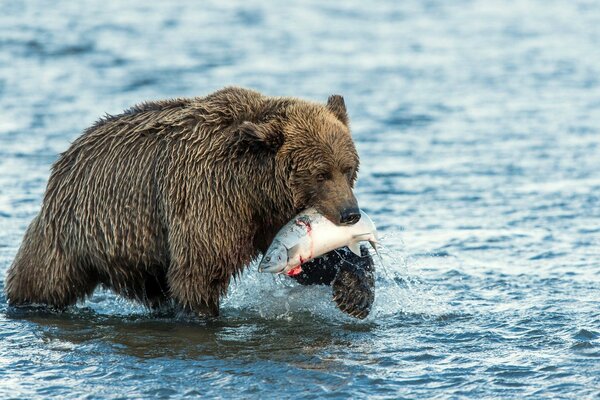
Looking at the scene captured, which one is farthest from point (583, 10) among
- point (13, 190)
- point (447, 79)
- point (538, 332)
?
point (538, 332)

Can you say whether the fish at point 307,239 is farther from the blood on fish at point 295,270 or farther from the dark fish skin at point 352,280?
the dark fish skin at point 352,280

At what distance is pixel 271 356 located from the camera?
8.06 m

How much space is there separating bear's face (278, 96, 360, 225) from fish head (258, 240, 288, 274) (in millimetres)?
306

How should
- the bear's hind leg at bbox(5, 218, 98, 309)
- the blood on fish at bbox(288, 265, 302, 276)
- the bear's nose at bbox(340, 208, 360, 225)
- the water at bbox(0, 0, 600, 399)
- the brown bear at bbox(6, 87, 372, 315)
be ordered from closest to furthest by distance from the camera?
the water at bbox(0, 0, 600, 399) < the bear's nose at bbox(340, 208, 360, 225) < the brown bear at bbox(6, 87, 372, 315) < the blood on fish at bbox(288, 265, 302, 276) < the bear's hind leg at bbox(5, 218, 98, 309)

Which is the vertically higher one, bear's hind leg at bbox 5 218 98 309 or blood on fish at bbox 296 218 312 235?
blood on fish at bbox 296 218 312 235

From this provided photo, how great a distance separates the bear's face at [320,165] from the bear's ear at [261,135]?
0.18ft

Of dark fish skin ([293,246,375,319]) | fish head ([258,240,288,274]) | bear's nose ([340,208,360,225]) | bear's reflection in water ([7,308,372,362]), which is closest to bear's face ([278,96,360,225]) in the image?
bear's nose ([340,208,360,225])

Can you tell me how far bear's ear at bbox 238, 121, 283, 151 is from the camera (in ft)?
26.6

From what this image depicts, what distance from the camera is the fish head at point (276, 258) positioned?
8.22 m

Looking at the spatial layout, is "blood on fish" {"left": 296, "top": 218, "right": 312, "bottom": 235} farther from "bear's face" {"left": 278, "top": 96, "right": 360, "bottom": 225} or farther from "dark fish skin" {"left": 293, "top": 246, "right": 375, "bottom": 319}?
"dark fish skin" {"left": 293, "top": 246, "right": 375, "bottom": 319}

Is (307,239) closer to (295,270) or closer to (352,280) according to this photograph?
(295,270)

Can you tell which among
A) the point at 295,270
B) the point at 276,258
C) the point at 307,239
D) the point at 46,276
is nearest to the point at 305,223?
the point at 307,239

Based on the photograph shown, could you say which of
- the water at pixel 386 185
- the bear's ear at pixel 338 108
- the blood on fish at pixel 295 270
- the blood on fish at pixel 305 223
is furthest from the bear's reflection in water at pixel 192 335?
the bear's ear at pixel 338 108

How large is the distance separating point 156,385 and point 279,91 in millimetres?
10759
